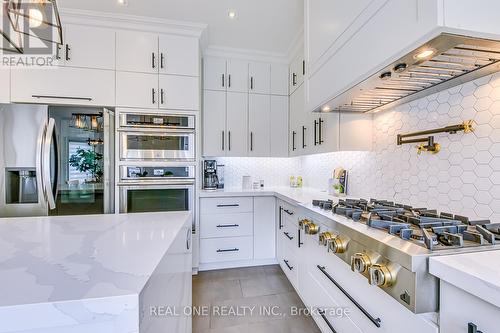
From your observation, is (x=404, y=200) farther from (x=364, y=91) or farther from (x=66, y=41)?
(x=66, y=41)

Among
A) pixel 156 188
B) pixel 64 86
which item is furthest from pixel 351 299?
pixel 64 86

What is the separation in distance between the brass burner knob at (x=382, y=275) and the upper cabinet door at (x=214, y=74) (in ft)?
8.46

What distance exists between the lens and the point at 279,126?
3086 mm

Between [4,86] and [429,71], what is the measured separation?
132 inches

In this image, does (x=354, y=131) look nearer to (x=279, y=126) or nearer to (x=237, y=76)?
(x=279, y=126)

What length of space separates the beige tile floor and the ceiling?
267 centimetres

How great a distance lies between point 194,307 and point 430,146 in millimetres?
2098

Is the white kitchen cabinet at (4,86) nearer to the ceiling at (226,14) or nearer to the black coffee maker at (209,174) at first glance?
the ceiling at (226,14)

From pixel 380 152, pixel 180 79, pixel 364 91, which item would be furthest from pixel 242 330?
pixel 180 79

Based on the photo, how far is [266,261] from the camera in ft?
9.15

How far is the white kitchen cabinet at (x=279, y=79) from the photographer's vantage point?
120 inches

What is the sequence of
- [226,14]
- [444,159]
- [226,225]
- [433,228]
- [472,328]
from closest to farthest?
[472,328], [433,228], [444,159], [226,14], [226,225]

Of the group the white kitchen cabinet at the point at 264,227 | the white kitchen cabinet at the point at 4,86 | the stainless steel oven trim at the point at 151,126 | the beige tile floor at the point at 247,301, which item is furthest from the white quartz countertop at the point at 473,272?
Result: the white kitchen cabinet at the point at 4,86

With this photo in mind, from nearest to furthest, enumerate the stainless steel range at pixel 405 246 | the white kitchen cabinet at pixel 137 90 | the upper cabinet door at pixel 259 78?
the stainless steel range at pixel 405 246 → the white kitchen cabinet at pixel 137 90 → the upper cabinet door at pixel 259 78
